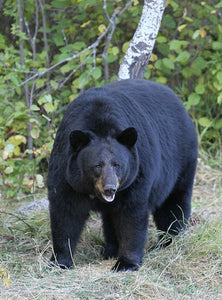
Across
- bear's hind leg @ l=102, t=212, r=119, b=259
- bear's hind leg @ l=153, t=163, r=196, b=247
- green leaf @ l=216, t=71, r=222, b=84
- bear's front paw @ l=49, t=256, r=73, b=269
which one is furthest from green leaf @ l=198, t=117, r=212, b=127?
bear's front paw @ l=49, t=256, r=73, b=269

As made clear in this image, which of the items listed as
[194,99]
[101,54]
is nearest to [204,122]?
[194,99]

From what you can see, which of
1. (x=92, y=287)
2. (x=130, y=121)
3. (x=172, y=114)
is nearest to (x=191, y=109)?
(x=172, y=114)

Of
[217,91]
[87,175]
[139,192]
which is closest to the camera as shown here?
[87,175]

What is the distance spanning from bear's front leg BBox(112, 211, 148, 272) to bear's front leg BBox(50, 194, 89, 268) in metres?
0.31

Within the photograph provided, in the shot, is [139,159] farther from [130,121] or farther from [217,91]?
[217,91]

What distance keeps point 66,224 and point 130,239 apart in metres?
0.54

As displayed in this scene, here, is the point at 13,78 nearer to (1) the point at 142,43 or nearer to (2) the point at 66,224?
(1) the point at 142,43

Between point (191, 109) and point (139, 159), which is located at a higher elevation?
point (139, 159)

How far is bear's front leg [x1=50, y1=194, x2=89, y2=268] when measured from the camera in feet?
15.8

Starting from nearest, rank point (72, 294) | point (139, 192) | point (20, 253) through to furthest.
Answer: point (72, 294) → point (139, 192) → point (20, 253)

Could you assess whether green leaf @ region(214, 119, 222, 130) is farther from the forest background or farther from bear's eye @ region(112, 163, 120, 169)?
bear's eye @ region(112, 163, 120, 169)

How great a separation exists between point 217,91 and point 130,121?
426 centimetres

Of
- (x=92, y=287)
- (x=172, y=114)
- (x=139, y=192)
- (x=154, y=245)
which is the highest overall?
(x=172, y=114)

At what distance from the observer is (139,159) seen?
4.76m
